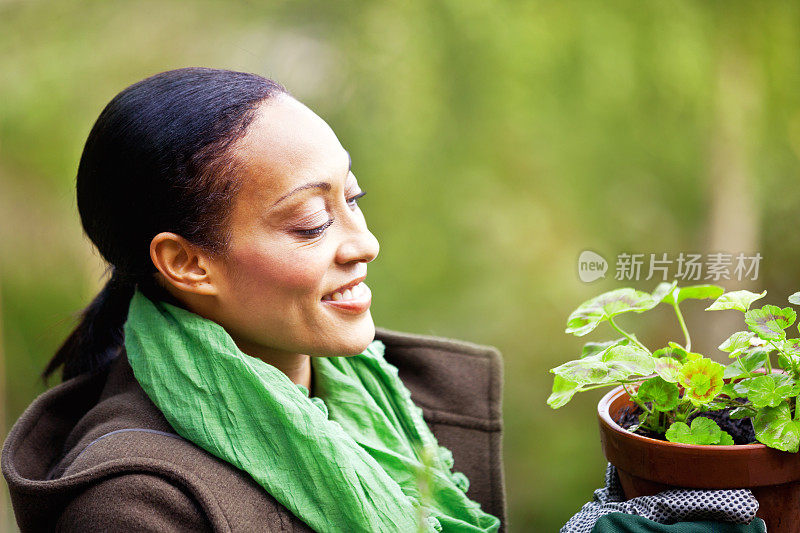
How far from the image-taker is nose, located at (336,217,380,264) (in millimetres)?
1287

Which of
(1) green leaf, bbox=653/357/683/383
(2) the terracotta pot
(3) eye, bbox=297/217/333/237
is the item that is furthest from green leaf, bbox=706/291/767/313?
(3) eye, bbox=297/217/333/237

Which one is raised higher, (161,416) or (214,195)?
(214,195)

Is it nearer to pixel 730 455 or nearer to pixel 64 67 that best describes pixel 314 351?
pixel 730 455

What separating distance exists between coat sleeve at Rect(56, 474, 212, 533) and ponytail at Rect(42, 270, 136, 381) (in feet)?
1.59

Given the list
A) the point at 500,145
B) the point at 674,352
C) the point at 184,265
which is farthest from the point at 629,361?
the point at 500,145

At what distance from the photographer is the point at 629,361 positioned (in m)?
1.10

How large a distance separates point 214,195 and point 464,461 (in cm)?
79

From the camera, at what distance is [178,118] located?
1243mm

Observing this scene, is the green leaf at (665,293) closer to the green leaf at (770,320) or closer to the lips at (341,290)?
the green leaf at (770,320)

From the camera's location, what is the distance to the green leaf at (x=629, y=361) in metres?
1.08

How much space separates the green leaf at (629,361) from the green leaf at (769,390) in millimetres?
132

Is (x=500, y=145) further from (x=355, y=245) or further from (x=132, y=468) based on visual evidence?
(x=132, y=468)

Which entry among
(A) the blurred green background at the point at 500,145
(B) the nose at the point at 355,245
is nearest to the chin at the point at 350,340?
(B) the nose at the point at 355,245

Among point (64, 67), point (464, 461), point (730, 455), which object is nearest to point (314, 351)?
point (464, 461)
